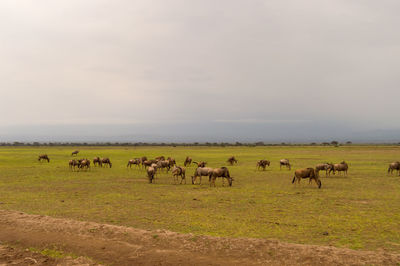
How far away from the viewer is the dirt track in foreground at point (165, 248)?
965 cm

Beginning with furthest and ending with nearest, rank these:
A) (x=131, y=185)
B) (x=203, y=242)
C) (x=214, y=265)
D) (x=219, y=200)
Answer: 1. (x=131, y=185)
2. (x=219, y=200)
3. (x=203, y=242)
4. (x=214, y=265)

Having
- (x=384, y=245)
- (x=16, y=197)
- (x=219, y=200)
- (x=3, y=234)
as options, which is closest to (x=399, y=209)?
(x=384, y=245)

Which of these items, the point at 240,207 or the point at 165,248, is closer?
the point at 165,248

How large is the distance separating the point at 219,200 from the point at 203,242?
878cm

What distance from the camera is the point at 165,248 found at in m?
10.8

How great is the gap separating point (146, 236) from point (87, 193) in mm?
12067

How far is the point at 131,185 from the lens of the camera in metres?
26.4

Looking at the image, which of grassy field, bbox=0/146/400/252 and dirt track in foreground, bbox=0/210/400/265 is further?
grassy field, bbox=0/146/400/252

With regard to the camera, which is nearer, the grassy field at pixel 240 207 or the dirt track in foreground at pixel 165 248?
the dirt track in foreground at pixel 165 248

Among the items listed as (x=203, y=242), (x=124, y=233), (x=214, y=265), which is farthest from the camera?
(x=124, y=233)

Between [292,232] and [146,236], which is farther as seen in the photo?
[292,232]

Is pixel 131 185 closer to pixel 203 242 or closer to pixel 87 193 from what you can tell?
pixel 87 193

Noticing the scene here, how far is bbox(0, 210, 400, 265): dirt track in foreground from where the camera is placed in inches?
380

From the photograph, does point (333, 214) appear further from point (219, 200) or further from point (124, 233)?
point (124, 233)
